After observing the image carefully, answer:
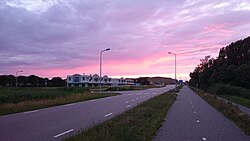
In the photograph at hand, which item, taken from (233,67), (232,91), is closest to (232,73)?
(233,67)

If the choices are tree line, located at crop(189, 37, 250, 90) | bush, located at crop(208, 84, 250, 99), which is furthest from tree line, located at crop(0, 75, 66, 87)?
bush, located at crop(208, 84, 250, 99)

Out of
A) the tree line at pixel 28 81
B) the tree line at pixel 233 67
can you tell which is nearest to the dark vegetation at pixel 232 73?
the tree line at pixel 233 67

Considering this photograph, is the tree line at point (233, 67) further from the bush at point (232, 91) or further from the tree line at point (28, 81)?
the tree line at point (28, 81)

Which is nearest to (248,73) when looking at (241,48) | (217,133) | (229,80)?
(229,80)

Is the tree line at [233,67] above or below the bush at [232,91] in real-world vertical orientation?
above

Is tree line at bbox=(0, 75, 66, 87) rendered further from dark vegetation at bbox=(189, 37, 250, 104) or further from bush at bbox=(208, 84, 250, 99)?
bush at bbox=(208, 84, 250, 99)

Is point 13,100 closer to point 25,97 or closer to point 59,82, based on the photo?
point 25,97

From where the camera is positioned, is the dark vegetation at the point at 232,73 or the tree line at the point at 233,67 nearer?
the dark vegetation at the point at 232,73

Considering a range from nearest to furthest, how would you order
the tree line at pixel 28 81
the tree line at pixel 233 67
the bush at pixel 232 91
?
the bush at pixel 232 91
the tree line at pixel 233 67
the tree line at pixel 28 81

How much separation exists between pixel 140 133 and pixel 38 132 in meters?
4.24

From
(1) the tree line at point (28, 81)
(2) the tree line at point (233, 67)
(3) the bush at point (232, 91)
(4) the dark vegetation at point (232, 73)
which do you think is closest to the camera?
(3) the bush at point (232, 91)

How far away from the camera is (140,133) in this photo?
39.9ft

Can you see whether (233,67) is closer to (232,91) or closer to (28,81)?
(232,91)

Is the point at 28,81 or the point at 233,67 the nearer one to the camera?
the point at 233,67
